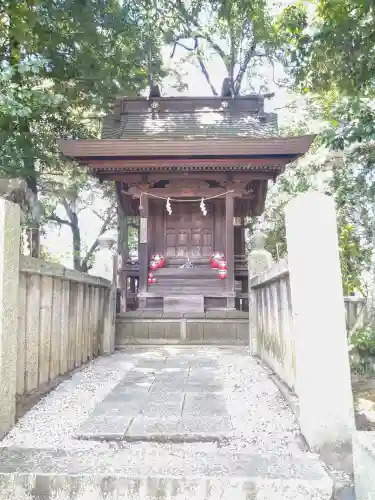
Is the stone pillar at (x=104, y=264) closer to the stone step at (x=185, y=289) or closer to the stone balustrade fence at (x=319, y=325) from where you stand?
the stone step at (x=185, y=289)

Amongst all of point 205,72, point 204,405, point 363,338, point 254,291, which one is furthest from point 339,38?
point 205,72

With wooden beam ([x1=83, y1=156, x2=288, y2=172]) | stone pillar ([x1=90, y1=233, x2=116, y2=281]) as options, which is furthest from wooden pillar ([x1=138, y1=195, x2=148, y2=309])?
stone pillar ([x1=90, y1=233, x2=116, y2=281])

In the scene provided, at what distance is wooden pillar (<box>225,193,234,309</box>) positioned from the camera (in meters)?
9.39

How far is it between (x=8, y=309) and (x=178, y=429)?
1.33 m

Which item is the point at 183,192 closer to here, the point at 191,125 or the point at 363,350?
the point at 191,125

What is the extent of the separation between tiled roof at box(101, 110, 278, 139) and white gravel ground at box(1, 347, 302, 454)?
7028mm

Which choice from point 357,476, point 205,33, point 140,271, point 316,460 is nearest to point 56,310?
point 316,460

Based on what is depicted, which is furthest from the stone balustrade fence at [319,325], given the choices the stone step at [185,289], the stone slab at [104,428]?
the stone step at [185,289]

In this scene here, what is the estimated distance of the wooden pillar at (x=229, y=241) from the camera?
30.8 ft

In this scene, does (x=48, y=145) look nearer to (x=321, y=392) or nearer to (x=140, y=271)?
(x=140, y=271)

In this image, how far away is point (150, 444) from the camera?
2387mm

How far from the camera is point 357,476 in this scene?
1703 millimetres

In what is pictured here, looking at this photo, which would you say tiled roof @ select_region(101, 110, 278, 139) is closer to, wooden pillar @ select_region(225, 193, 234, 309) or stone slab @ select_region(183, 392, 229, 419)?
wooden pillar @ select_region(225, 193, 234, 309)

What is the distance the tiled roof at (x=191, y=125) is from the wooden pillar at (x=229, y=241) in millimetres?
1776
